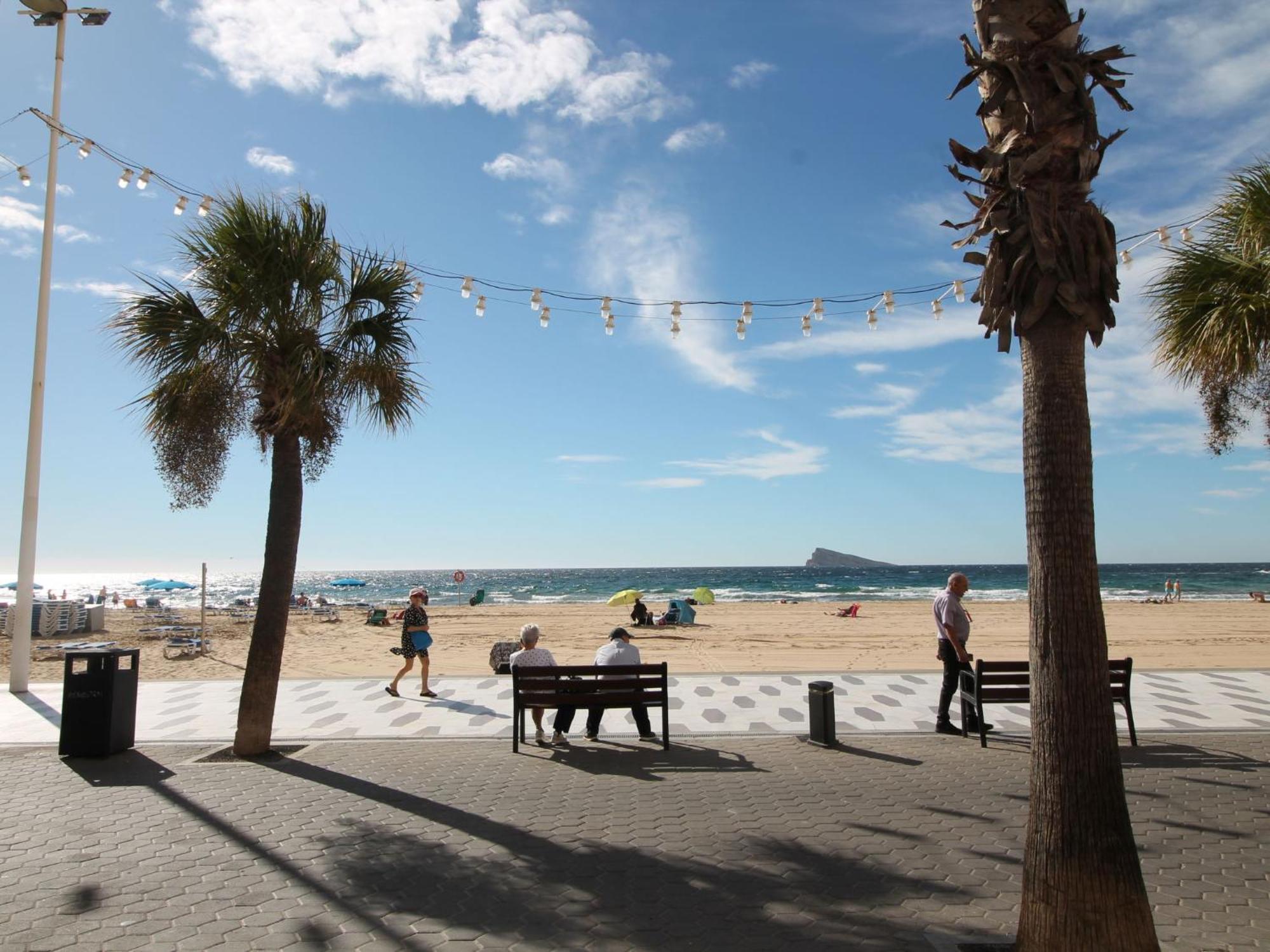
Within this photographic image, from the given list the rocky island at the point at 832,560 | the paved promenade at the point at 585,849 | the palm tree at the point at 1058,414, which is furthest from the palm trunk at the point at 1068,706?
the rocky island at the point at 832,560

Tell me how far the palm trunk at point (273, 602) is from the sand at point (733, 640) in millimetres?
5692

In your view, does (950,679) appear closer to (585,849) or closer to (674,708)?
(674,708)

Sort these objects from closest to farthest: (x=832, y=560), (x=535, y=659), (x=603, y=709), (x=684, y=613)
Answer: (x=603, y=709), (x=535, y=659), (x=684, y=613), (x=832, y=560)

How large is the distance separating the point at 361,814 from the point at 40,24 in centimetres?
1351

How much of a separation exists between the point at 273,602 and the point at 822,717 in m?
5.59

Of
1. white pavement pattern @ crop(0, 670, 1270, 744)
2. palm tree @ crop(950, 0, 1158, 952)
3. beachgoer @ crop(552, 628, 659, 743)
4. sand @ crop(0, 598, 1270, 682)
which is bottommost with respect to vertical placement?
sand @ crop(0, 598, 1270, 682)

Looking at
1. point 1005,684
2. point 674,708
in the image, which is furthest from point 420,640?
point 1005,684

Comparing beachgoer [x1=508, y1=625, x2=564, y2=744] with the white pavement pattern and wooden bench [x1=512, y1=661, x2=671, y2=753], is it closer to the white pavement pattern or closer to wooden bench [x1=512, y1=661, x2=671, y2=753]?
wooden bench [x1=512, y1=661, x2=671, y2=753]

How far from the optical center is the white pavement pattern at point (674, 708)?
9.16 metres

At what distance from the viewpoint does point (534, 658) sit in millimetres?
8906

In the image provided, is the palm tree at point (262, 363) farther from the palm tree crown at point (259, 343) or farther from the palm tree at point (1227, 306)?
the palm tree at point (1227, 306)

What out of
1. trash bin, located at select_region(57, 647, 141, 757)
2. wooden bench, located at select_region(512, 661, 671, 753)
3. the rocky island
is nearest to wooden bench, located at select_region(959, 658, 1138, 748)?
wooden bench, located at select_region(512, 661, 671, 753)

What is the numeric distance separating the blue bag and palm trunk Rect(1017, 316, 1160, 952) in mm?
8840

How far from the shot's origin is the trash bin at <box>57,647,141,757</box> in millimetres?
7957
